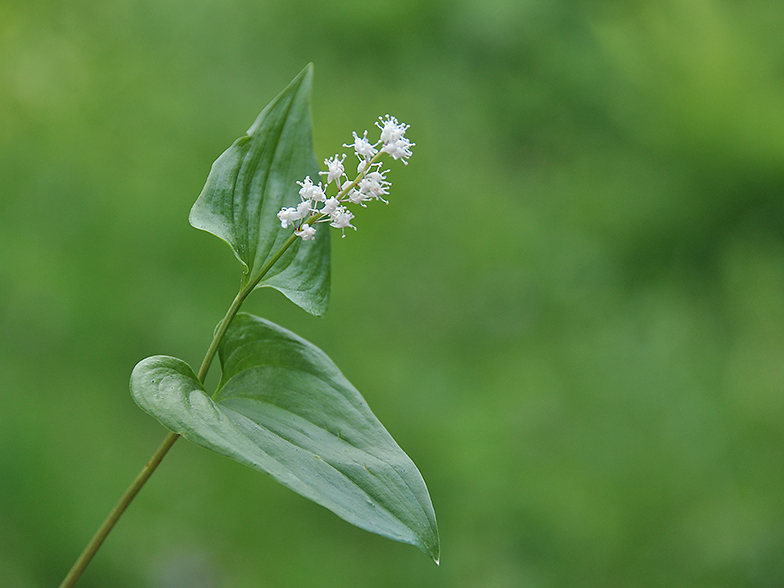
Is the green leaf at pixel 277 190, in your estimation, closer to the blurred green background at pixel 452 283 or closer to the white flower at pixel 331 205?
the white flower at pixel 331 205

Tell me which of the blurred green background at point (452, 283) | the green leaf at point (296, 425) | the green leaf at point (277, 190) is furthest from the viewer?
the blurred green background at point (452, 283)

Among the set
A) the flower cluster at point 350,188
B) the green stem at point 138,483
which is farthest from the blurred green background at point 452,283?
the flower cluster at point 350,188

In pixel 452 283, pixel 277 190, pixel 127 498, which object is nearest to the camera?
pixel 127 498

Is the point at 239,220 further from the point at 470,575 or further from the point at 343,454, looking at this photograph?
the point at 470,575

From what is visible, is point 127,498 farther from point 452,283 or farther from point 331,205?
point 452,283

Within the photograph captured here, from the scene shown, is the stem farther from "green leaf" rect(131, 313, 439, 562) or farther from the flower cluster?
the flower cluster

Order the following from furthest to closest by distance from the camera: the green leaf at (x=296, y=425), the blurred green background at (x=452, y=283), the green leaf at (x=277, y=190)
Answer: the blurred green background at (x=452, y=283) → the green leaf at (x=277, y=190) → the green leaf at (x=296, y=425)

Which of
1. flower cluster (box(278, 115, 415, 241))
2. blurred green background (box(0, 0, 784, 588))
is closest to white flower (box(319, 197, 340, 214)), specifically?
flower cluster (box(278, 115, 415, 241))

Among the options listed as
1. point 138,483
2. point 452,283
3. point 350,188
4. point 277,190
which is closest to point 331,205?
point 350,188
